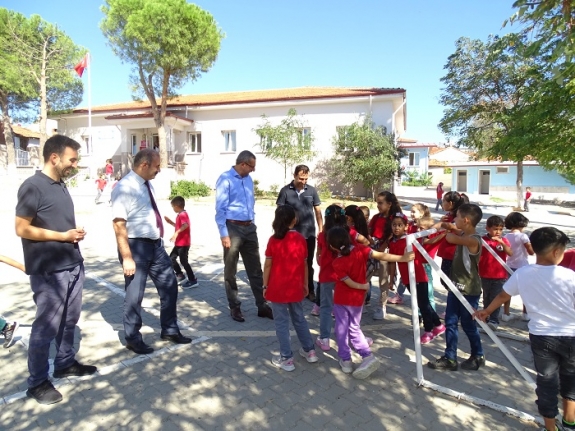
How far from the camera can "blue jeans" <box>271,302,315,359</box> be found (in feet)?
11.4

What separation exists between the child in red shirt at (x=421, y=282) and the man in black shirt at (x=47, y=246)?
10.4ft

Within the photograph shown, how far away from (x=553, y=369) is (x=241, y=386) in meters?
2.26

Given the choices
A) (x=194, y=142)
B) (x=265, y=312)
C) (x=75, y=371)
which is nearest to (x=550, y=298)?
(x=265, y=312)

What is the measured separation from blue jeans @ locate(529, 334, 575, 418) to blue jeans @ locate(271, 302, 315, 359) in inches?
71.7

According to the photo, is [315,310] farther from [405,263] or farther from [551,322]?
[551,322]

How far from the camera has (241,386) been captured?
317 centimetres

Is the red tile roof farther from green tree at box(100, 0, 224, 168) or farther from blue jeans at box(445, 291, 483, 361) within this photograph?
blue jeans at box(445, 291, 483, 361)

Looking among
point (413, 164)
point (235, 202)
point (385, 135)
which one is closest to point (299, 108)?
point (385, 135)

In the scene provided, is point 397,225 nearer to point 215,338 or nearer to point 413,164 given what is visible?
point 215,338

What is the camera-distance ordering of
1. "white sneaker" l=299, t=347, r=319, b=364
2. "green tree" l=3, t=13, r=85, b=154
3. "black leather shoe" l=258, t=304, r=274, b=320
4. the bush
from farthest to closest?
Answer: "green tree" l=3, t=13, r=85, b=154 → the bush → "black leather shoe" l=258, t=304, r=274, b=320 → "white sneaker" l=299, t=347, r=319, b=364

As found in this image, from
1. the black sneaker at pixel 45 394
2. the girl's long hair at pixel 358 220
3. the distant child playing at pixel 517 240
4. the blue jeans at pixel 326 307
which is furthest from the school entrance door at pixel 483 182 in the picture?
the black sneaker at pixel 45 394

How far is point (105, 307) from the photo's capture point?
504 cm

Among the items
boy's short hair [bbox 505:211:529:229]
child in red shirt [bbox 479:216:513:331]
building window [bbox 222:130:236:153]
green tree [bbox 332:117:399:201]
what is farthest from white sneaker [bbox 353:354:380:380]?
building window [bbox 222:130:236:153]

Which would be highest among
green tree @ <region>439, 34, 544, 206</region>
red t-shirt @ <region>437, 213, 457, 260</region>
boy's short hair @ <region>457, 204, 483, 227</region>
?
green tree @ <region>439, 34, 544, 206</region>
